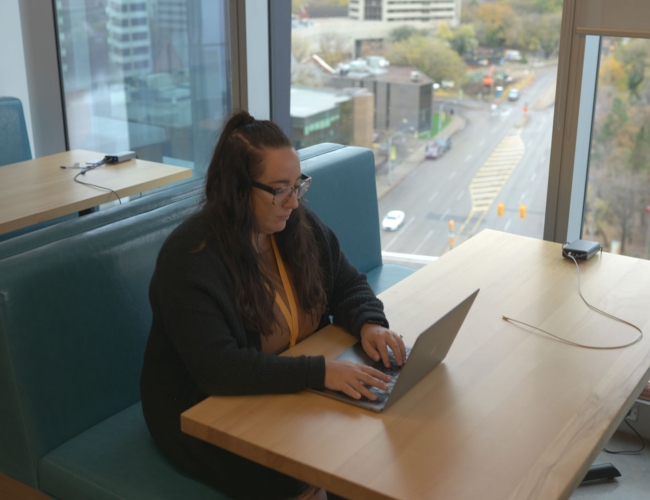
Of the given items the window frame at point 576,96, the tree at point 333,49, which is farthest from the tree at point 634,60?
the tree at point 333,49

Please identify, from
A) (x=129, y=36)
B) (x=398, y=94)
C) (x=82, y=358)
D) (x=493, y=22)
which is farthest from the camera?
(x=129, y=36)

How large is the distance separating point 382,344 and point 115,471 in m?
0.69

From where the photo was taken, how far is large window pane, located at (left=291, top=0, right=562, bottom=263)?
9.57ft

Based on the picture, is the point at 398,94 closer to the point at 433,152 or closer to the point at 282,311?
the point at 433,152

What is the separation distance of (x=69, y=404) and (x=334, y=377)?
0.73 m

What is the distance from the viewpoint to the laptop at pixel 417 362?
4.68 ft

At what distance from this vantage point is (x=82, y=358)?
1.85 m

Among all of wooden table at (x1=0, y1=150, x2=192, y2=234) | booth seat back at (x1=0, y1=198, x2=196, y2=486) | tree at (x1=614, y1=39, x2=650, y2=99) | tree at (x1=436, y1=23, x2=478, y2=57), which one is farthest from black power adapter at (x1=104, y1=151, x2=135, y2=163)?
tree at (x1=614, y1=39, x2=650, y2=99)

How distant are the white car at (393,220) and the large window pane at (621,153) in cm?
85

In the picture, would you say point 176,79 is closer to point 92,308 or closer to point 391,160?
point 391,160

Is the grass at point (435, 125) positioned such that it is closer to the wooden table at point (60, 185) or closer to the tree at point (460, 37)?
the tree at point (460, 37)

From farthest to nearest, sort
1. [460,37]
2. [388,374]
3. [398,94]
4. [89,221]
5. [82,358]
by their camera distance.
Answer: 1. [398,94]
2. [460,37]
3. [89,221]
4. [82,358]
5. [388,374]

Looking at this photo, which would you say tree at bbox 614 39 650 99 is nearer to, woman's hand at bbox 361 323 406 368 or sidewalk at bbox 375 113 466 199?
sidewalk at bbox 375 113 466 199

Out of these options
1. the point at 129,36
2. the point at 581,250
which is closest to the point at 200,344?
the point at 581,250
